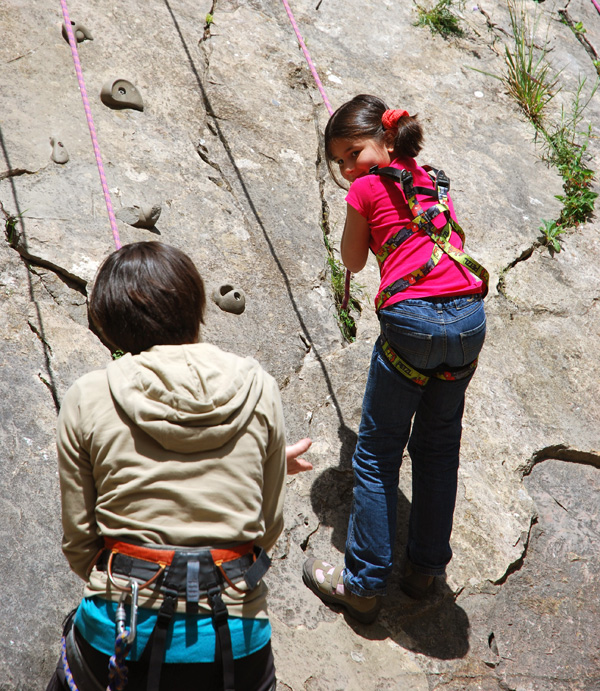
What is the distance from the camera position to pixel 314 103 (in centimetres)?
390

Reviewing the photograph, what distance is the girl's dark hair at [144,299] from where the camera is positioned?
132cm

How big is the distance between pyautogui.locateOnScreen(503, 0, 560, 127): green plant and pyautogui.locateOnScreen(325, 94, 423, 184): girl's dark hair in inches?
100

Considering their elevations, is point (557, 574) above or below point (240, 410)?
below

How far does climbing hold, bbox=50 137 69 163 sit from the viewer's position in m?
2.96

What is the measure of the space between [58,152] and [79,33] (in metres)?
0.93

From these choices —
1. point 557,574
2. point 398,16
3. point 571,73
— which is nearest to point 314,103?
point 398,16

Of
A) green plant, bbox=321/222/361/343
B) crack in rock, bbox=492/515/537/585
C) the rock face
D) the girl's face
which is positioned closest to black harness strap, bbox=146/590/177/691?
the rock face

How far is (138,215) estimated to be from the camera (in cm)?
290

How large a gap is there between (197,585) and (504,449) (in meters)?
1.89

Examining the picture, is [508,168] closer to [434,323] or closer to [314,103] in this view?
[314,103]

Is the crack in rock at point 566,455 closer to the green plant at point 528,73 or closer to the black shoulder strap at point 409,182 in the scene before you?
the black shoulder strap at point 409,182

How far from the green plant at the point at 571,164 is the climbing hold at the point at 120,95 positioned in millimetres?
2316

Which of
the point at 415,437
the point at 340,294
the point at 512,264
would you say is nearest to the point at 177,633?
the point at 415,437

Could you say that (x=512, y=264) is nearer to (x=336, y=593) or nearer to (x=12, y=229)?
(x=336, y=593)
